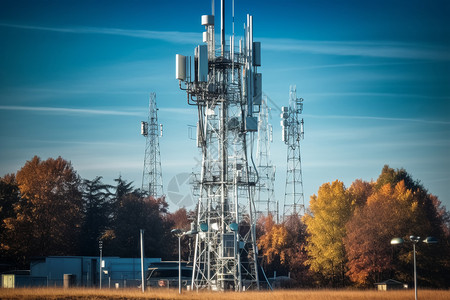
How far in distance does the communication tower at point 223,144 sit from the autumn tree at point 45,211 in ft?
102

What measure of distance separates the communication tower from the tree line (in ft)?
66.2

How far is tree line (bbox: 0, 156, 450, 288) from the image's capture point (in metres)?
76.3

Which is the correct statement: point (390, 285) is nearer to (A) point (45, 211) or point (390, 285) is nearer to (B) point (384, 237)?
(B) point (384, 237)

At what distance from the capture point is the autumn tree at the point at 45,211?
281 feet

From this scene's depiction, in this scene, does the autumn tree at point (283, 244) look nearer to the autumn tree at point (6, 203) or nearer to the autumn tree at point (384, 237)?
the autumn tree at point (384, 237)

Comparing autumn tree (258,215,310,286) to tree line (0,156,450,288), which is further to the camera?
autumn tree (258,215,310,286)

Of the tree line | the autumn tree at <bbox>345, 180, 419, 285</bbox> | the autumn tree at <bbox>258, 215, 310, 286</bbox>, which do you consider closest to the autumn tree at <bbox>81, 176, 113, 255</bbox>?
the tree line

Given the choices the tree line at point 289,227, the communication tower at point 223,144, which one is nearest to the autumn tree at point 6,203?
the tree line at point 289,227

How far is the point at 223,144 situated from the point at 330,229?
25332 millimetres

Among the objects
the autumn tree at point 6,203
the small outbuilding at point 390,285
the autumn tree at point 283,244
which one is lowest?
the small outbuilding at point 390,285

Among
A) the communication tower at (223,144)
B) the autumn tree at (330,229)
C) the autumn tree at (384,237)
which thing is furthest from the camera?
the autumn tree at (330,229)

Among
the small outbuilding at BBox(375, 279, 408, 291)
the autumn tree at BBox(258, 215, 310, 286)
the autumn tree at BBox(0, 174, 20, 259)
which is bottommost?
the small outbuilding at BBox(375, 279, 408, 291)

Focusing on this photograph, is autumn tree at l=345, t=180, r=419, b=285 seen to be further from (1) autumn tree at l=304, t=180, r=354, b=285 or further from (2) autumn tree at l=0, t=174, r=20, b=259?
(2) autumn tree at l=0, t=174, r=20, b=259

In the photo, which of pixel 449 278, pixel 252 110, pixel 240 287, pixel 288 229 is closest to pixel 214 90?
pixel 252 110
